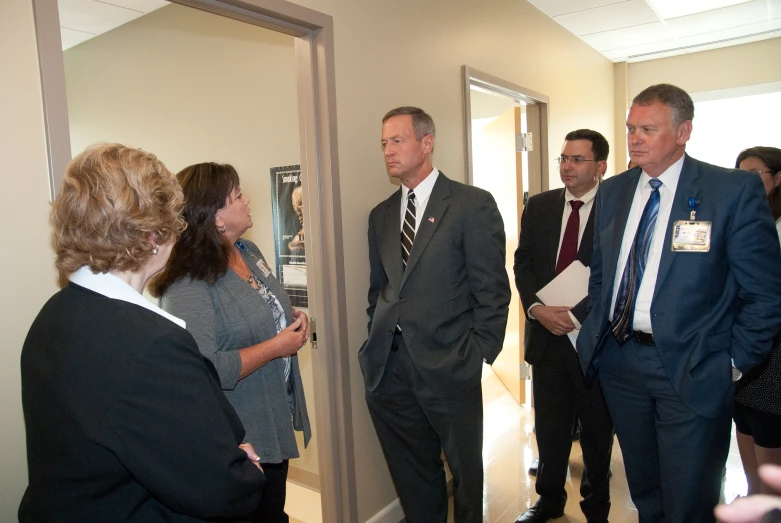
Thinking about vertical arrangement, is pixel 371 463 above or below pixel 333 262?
below

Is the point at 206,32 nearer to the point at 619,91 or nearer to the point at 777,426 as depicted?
the point at 777,426

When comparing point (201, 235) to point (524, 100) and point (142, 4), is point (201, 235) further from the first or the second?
point (524, 100)

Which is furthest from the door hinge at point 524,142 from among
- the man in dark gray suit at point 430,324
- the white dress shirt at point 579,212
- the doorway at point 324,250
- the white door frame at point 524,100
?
the doorway at point 324,250

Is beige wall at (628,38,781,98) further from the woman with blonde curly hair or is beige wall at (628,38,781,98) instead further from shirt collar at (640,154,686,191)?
the woman with blonde curly hair

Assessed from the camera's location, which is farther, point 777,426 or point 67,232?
point 777,426

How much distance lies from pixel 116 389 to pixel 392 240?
1416 millimetres

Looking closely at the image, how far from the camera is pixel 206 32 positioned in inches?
99.0

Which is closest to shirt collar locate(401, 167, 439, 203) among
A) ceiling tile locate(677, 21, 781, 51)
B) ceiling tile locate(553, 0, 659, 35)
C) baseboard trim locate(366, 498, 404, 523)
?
baseboard trim locate(366, 498, 404, 523)

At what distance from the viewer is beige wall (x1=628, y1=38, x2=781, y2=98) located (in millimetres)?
5430

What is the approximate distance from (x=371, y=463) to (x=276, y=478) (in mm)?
805

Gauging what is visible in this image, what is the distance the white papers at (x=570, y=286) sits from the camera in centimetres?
230

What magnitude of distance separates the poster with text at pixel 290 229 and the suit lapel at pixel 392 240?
0.49m

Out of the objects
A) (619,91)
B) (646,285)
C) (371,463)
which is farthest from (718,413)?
(619,91)

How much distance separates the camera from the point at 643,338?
1.79m
